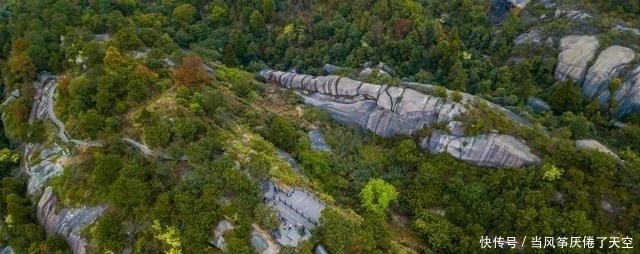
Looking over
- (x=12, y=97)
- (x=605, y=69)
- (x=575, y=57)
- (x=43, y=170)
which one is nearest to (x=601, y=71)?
(x=605, y=69)

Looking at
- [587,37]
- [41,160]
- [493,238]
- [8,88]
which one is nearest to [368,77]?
[493,238]

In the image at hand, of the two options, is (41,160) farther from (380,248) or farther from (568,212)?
(568,212)

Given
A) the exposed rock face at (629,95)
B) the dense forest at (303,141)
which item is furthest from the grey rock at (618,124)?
the exposed rock face at (629,95)

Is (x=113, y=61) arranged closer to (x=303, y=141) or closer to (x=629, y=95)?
(x=303, y=141)

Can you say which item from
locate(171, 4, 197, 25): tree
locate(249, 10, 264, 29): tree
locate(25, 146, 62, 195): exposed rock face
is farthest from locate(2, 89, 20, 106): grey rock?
locate(249, 10, 264, 29): tree

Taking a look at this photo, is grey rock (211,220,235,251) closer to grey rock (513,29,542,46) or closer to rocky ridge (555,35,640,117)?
rocky ridge (555,35,640,117)

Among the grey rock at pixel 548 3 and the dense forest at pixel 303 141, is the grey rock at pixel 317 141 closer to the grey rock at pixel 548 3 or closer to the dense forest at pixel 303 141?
the dense forest at pixel 303 141
